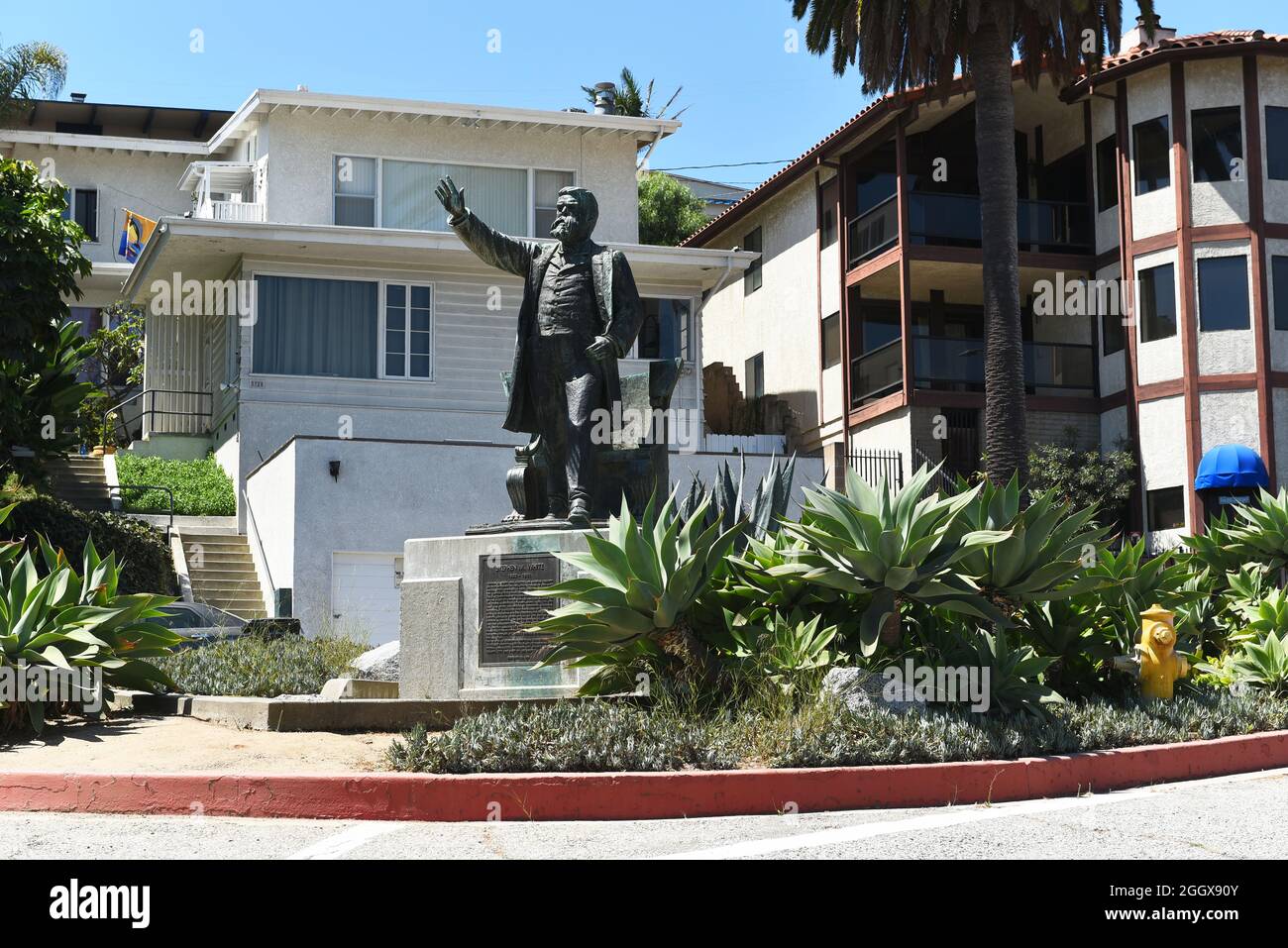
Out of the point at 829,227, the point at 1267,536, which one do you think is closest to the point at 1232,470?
the point at 829,227

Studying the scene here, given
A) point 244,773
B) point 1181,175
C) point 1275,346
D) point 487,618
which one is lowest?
point 244,773

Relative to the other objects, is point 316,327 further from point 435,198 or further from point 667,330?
point 667,330

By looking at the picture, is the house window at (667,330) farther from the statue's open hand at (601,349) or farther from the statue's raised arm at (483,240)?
the statue's open hand at (601,349)

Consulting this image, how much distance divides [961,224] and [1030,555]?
22025mm

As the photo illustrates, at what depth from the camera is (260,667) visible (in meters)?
12.3

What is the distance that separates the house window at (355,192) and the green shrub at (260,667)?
16.6 meters

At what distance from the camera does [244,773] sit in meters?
7.75

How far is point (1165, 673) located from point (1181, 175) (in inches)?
782

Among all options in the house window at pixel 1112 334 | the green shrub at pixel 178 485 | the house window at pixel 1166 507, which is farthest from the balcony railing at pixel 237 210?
the house window at pixel 1166 507

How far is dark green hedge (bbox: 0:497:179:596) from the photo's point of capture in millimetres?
20922

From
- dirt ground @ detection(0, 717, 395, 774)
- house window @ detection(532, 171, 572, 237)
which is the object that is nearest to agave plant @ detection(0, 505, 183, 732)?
dirt ground @ detection(0, 717, 395, 774)

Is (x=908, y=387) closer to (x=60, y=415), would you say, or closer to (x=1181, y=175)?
(x=1181, y=175)

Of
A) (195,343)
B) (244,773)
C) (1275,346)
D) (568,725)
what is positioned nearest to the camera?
(244,773)

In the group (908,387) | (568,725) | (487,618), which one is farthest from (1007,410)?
(568,725)
